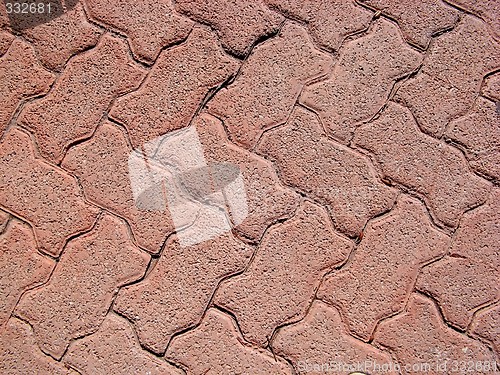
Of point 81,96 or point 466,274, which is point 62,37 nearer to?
point 81,96

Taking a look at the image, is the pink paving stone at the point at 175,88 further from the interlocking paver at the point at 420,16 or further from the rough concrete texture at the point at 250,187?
the interlocking paver at the point at 420,16

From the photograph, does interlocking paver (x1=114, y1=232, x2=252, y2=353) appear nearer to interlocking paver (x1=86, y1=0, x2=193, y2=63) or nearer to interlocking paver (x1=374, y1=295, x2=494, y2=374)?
interlocking paver (x1=374, y1=295, x2=494, y2=374)

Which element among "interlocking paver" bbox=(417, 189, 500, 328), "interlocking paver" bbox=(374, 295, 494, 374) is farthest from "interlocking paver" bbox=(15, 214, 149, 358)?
"interlocking paver" bbox=(417, 189, 500, 328)

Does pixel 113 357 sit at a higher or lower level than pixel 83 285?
lower

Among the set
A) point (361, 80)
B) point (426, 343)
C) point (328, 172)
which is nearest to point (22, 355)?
point (328, 172)

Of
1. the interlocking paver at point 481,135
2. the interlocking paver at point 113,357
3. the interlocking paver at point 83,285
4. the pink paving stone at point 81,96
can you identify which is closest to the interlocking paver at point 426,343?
the interlocking paver at point 481,135

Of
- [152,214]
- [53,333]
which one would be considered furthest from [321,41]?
[53,333]

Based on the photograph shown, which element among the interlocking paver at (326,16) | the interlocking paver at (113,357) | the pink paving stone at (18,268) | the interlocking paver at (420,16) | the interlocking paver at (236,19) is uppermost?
the interlocking paver at (420,16)

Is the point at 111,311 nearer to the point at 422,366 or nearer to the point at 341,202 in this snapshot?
the point at 341,202
